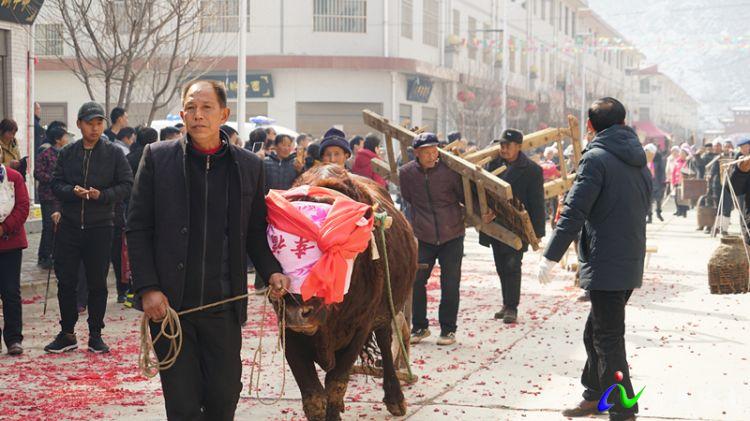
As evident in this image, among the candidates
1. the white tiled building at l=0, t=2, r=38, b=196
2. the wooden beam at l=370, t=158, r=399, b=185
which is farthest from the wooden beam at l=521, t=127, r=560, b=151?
the white tiled building at l=0, t=2, r=38, b=196

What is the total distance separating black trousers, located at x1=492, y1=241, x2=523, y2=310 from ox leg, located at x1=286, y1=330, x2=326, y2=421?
519cm

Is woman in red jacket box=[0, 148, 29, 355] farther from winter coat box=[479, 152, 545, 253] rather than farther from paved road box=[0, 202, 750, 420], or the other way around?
winter coat box=[479, 152, 545, 253]

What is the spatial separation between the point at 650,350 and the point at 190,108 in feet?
19.3

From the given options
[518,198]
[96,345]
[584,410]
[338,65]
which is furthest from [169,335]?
[338,65]

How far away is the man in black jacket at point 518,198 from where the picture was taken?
450 inches

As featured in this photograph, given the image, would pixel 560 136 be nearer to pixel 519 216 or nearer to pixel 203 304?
pixel 519 216


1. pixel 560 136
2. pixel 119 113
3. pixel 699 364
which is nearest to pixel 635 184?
pixel 699 364

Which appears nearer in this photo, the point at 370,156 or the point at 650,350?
the point at 650,350

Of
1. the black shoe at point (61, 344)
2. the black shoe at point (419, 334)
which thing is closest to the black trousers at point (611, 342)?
the black shoe at point (419, 334)

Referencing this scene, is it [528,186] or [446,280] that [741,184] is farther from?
[446,280]

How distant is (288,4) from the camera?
3619 cm

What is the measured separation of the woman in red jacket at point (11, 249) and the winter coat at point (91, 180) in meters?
0.33

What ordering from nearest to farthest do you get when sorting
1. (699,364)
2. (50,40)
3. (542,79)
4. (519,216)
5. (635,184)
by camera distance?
1. (635,184)
2. (699,364)
3. (519,216)
4. (50,40)
5. (542,79)

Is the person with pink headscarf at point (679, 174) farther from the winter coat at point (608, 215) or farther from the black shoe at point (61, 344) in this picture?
the winter coat at point (608, 215)
